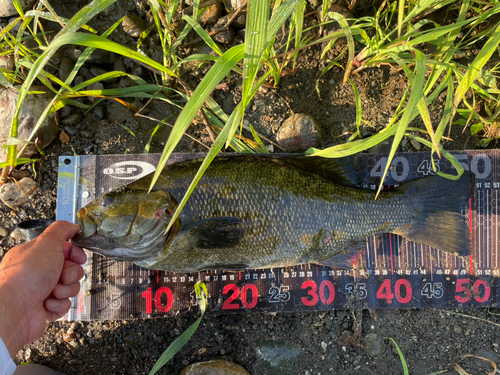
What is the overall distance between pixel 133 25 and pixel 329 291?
3.05 meters

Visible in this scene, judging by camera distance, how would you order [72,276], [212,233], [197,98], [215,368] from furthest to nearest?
1. [215,368]
2. [72,276]
3. [212,233]
4. [197,98]

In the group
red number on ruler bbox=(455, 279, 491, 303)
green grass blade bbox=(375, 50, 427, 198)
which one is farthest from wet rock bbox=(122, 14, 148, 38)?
red number on ruler bbox=(455, 279, 491, 303)

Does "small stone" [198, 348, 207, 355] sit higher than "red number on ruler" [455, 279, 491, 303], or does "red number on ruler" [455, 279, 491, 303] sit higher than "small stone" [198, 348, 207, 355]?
"red number on ruler" [455, 279, 491, 303]

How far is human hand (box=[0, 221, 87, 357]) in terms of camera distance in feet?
7.03

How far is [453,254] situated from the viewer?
291cm

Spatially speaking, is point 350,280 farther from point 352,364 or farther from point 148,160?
point 148,160

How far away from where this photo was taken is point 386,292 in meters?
2.88

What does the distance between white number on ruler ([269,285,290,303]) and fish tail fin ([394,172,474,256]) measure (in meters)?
1.09

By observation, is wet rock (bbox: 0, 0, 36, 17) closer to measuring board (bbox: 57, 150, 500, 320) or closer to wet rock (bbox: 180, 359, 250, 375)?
measuring board (bbox: 57, 150, 500, 320)

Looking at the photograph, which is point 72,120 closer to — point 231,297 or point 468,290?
point 231,297

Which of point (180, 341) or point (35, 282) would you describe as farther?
point (180, 341)

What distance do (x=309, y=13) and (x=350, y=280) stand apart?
8.09 feet

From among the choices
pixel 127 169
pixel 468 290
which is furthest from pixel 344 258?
pixel 127 169

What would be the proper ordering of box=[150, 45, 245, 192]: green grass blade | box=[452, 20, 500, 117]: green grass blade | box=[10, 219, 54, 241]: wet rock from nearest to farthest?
box=[150, 45, 245, 192]: green grass blade < box=[452, 20, 500, 117]: green grass blade < box=[10, 219, 54, 241]: wet rock
